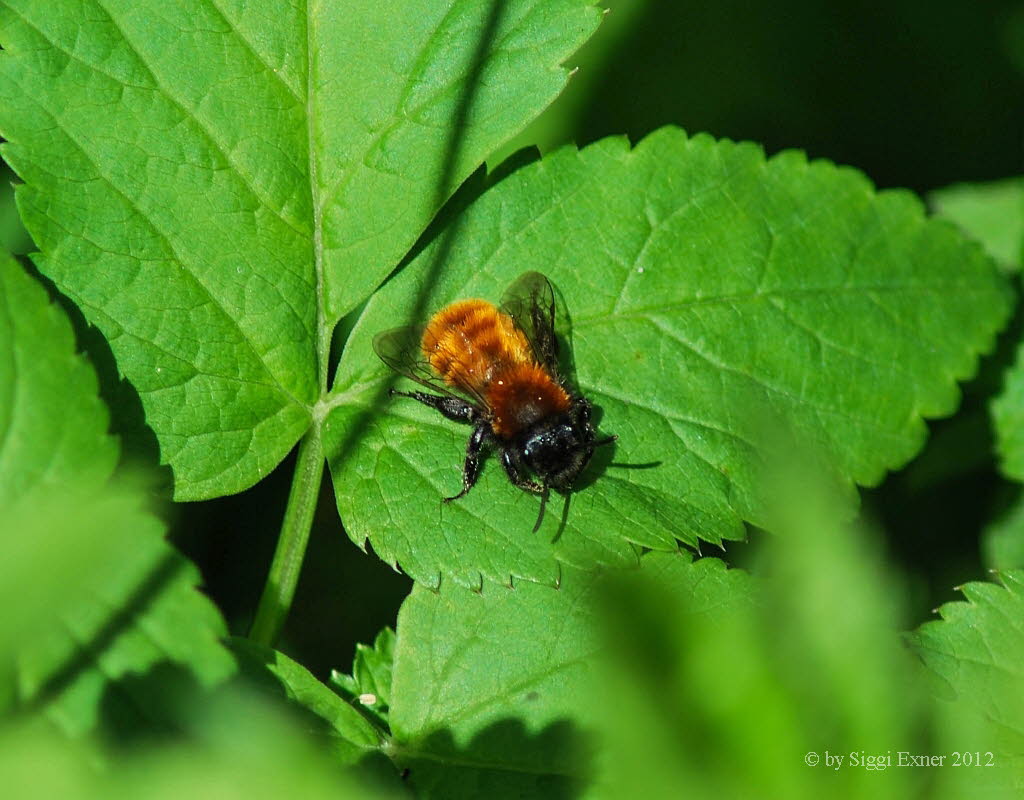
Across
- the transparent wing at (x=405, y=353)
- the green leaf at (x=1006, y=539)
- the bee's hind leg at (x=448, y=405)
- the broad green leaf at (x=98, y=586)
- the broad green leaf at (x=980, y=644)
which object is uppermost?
the broad green leaf at (x=98, y=586)

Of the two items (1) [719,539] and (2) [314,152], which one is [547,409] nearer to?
(1) [719,539]

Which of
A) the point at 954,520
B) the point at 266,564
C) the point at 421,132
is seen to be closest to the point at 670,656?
the point at 421,132

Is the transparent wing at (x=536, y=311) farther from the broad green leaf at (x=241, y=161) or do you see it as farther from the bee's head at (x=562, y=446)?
the broad green leaf at (x=241, y=161)

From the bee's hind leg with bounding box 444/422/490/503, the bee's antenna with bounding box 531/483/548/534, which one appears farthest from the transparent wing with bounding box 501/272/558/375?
the bee's antenna with bounding box 531/483/548/534

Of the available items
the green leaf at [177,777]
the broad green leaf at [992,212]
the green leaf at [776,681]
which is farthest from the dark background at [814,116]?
the green leaf at [776,681]

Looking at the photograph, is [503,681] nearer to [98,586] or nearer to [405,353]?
[405,353]

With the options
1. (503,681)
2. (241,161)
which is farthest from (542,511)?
(241,161)
